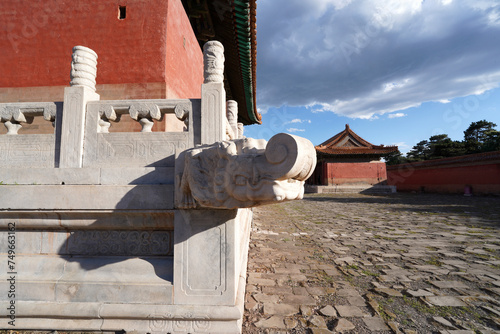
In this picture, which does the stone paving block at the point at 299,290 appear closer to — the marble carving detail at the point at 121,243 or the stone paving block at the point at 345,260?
the stone paving block at the point at 345,260

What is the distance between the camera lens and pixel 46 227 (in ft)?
7.16

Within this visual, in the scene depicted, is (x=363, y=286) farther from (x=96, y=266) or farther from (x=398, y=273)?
(x=96, y=266)

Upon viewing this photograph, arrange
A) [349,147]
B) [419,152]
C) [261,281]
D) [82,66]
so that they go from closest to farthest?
[82,66], [261,281], [349,147], [419,152]

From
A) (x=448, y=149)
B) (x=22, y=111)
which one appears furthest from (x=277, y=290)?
(x=448, y=149)

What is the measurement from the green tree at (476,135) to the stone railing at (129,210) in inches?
1261

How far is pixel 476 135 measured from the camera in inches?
1091

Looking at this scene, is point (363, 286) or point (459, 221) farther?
point (459, 221)

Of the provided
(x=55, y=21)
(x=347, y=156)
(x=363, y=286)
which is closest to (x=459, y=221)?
Answer: (x=363, y=286)

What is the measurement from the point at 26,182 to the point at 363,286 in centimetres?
360

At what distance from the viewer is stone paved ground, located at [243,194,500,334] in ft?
6.82

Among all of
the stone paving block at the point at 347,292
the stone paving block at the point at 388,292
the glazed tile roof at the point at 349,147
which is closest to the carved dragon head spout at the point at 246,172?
the stone paving block at the point at 347,292

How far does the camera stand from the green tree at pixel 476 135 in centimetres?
2530

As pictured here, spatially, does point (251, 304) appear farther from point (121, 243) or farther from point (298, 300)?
point (121, 243)

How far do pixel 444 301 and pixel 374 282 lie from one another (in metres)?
0.65
